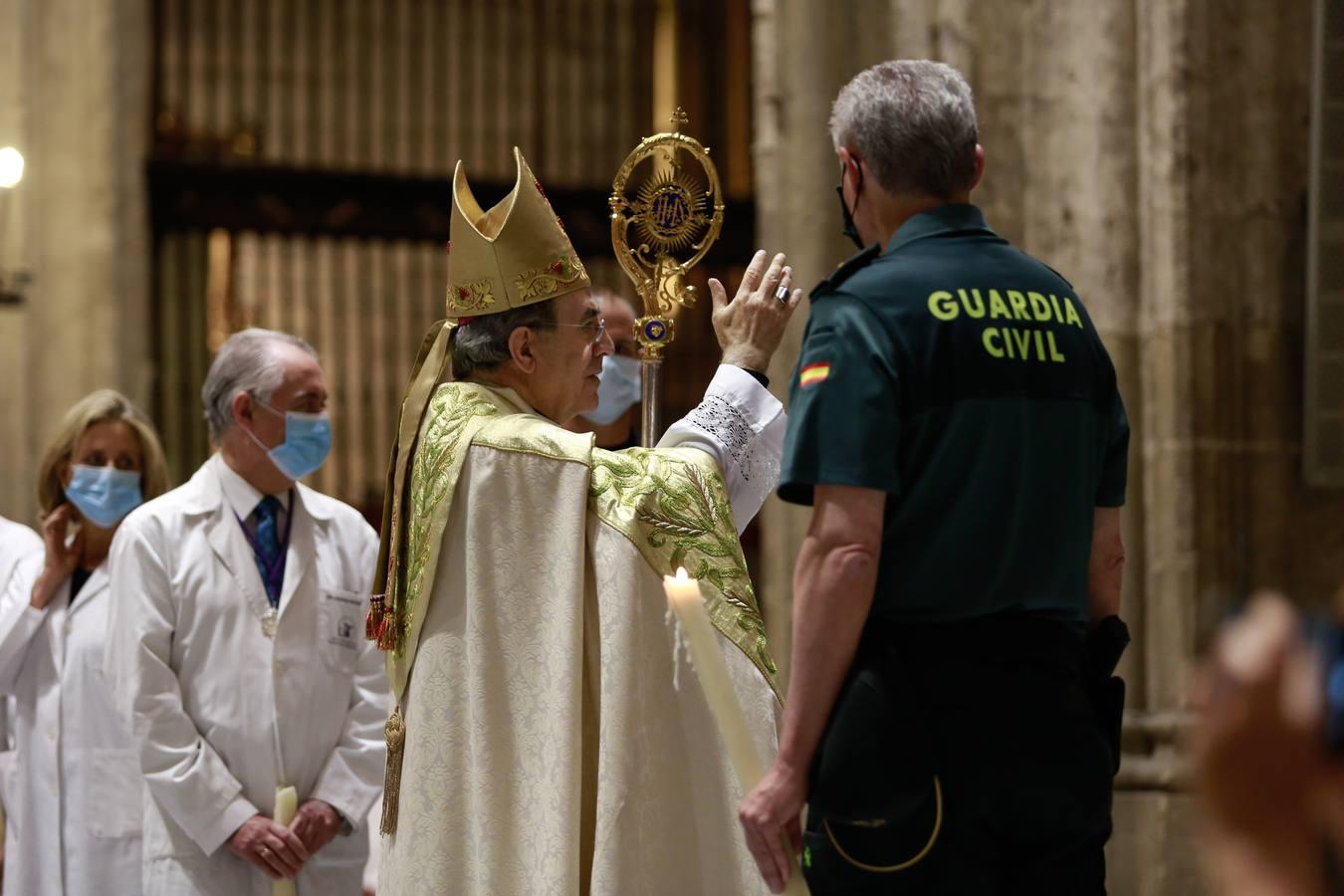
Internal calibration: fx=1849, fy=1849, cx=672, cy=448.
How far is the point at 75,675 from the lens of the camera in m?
4.30

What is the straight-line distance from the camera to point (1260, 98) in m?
5.11

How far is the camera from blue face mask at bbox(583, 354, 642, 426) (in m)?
4.29

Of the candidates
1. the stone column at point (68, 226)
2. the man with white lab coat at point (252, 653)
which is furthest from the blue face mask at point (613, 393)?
the stone column at point (68, 226)

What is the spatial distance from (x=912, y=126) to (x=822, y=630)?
2.11 feet

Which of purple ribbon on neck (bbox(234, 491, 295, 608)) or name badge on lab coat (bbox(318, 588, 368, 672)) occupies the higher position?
purple ribbon on neck (bbox(234, 491, 295, 608))

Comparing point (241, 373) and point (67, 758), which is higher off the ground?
point (241, 373)

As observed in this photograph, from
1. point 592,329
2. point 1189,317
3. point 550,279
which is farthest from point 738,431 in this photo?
point 1189,317

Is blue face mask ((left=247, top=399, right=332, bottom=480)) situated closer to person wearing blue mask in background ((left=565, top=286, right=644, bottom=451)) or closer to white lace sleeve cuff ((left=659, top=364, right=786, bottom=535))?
person wearing blue mask in background ((left=565, top=286, right=644, bottom=451))

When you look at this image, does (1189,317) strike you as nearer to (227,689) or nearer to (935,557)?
(227,689)

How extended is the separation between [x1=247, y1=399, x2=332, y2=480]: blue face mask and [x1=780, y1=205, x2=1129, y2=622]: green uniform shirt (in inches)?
72.1

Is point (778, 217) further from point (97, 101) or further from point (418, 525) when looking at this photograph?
point (418, 525)

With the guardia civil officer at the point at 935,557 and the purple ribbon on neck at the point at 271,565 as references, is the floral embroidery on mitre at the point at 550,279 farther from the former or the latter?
the purple ribbon on neck at the point at 271,565

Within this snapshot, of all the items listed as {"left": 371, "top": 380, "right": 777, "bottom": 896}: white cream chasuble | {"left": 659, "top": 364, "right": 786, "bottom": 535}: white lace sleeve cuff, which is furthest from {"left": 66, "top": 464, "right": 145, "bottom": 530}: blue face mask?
{"left": 659, "top": 364, "right": 786, "bottom": 535}: white lace sleeve cuff

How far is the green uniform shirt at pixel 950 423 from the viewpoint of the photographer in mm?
2236
